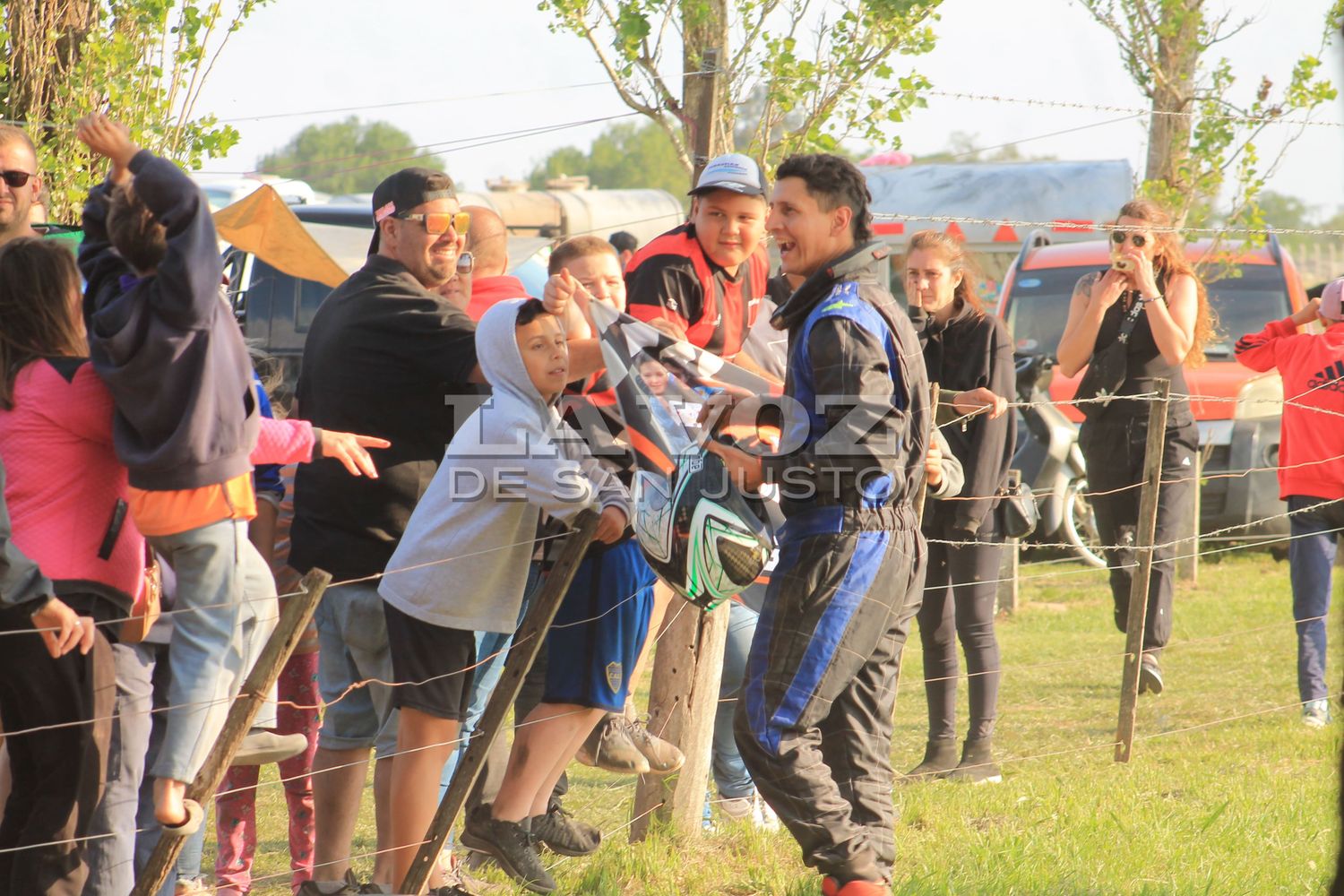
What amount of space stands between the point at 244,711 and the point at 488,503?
0.91m

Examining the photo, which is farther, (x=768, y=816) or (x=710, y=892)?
(x=768, y=816)

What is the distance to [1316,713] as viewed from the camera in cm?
693

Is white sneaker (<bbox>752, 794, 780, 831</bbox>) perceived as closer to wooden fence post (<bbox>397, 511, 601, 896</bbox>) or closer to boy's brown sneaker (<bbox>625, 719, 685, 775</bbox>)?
boy's brown sneaker (<bbox>625, 719, 685, 775</bbox>)

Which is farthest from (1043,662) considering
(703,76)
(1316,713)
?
(703,76)

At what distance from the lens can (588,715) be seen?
4.41m

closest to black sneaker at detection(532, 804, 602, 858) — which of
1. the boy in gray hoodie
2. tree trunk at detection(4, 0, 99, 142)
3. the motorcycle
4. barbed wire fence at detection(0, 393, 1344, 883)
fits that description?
barbed wire fence at detection(0, 393, 1344, 883)

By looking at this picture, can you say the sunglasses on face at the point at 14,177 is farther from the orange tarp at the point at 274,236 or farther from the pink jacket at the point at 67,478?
the orange tarp at the point at 274,236

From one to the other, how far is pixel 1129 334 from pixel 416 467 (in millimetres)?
4013

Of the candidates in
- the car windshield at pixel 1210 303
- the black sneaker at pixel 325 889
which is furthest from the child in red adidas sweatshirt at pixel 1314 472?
the car windshield at pixel 1210 303

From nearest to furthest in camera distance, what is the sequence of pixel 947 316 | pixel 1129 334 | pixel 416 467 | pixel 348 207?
pixel 416 467
pixel 947 316
pixel 1129 334
pixel 348 207

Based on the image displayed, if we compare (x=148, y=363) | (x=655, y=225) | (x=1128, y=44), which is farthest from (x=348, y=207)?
(x=148, y=363)

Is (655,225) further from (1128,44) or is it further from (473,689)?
(473,689)

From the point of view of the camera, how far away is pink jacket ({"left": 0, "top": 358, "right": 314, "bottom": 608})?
3.40 meters

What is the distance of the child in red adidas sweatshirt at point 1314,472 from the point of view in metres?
6.98
